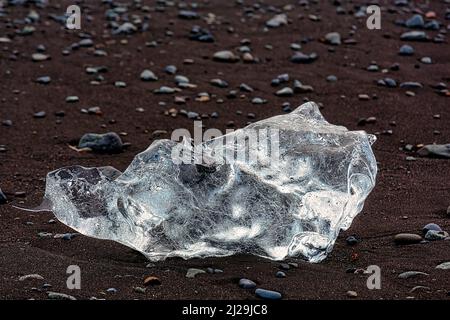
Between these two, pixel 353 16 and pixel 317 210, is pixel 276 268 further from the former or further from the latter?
pixel 353 16

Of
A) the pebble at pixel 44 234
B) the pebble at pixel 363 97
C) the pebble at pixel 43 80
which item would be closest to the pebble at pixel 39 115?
the pebble at pixel 43 80

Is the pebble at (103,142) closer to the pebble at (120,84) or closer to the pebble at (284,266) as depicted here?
the pebble at (120,84)

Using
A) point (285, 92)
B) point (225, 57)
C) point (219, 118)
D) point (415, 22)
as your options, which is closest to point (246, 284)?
point (219, 118)

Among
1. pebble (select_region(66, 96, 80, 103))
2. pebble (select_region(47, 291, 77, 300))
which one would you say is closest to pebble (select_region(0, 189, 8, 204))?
pebble (select_region(47, 291, 77, 300))

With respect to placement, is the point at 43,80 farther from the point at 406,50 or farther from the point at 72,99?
the point at 406,50

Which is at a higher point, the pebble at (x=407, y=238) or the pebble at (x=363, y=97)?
the pebble at (x=407, y=238)

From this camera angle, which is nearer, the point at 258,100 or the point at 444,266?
the point at 444,266
